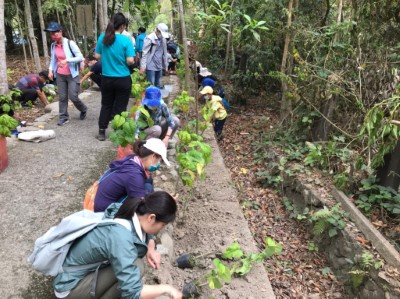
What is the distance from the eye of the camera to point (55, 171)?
455 centimetres

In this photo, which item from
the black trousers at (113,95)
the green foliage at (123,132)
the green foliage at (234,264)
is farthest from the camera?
the black trousers at (113,95)

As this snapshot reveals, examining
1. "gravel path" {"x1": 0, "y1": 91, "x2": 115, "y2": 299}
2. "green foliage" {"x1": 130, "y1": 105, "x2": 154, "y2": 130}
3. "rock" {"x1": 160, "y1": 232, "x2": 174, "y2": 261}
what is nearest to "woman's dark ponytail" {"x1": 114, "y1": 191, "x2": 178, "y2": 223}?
"gravel path" {"x1": 0, "y1": 91, "x2": 115, "y2": 299}

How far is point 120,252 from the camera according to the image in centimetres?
205

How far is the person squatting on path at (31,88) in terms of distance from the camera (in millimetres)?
7645

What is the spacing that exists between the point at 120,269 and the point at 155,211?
1.30 feet

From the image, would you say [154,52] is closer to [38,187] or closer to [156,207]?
[38,187]

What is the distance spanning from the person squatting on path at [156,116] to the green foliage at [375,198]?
280cm

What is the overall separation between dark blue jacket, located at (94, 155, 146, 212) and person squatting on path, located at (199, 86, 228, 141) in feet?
9.54

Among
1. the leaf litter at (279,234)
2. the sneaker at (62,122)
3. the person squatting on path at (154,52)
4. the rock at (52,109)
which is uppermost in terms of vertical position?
the person squatting on path at (154,52)

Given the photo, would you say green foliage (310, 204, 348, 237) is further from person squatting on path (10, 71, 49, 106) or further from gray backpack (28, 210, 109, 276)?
person squatting on path (10, 71, 49, 106)

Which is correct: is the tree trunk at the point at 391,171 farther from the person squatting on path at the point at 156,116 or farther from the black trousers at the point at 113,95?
the black trousers at the point at 113,95

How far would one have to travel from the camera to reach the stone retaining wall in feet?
11.3

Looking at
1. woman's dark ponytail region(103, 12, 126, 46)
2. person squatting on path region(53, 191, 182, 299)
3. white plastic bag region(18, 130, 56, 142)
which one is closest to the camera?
person squatting on path region(53, 191, 182, 299)

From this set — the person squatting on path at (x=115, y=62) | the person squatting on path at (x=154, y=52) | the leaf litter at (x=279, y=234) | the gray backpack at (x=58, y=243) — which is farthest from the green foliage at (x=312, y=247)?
the person squatting on path at (x=154, y=52)
